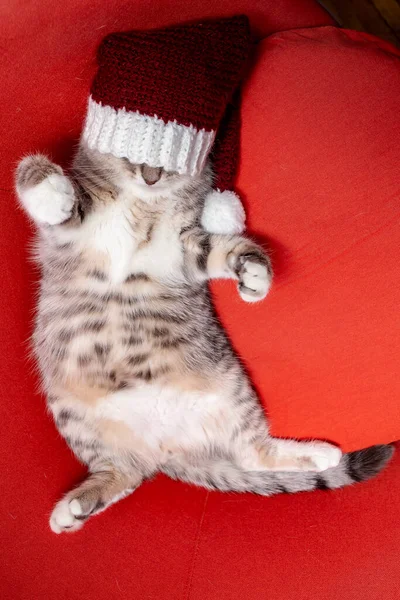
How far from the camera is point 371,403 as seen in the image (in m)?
1.33

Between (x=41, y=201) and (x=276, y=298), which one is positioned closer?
(x=41, y=201)

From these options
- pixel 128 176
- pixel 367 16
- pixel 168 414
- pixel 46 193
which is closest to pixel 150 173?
pixel 128 176

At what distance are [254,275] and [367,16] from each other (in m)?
1.21

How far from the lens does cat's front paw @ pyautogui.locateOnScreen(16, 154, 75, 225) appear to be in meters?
1.08

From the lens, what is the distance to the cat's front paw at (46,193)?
1085mm

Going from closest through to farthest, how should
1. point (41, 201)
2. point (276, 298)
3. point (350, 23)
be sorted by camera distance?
point (41, 201) < point (276, 298) < point (350, 23)

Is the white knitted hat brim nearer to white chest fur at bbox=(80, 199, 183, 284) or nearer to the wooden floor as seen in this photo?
white chest fur at bbox=(80, 199, 183, 284)

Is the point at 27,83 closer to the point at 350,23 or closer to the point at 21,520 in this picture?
the point at 21,520

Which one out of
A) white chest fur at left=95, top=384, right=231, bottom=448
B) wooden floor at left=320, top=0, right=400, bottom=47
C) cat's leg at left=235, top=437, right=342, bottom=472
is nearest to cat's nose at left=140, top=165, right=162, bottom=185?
white chest fur at left=95, top=384, right=231, bottom=448

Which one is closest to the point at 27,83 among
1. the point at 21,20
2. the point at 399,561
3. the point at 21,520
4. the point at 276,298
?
the point at 21,20

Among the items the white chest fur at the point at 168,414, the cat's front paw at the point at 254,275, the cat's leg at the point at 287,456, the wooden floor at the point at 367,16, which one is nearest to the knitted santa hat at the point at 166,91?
the cat's front paw at the point at 254,275

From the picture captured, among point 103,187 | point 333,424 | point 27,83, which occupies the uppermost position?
point 27,83

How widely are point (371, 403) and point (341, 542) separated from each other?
326 millimetres

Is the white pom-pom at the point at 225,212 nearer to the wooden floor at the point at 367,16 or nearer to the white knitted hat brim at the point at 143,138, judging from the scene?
the white knitted hat brim at the point at 143,138
